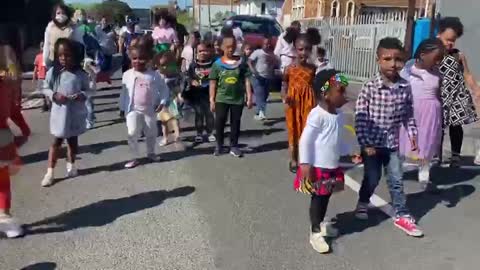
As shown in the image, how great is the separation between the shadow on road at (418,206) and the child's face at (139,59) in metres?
3.01

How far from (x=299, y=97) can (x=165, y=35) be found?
5158mm

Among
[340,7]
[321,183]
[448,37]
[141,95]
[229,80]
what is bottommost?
[321,183]

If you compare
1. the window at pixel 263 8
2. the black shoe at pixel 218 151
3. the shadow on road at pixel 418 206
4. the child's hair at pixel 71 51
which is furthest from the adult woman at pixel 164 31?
the window at pixel 263 8

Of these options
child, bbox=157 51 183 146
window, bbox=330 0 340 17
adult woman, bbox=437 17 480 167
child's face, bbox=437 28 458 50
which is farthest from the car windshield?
window, bbox=330 0 340 17

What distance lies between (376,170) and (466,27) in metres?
9.54

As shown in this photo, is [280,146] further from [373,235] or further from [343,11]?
[343,11]

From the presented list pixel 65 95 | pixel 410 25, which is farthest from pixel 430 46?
pixel 410 25

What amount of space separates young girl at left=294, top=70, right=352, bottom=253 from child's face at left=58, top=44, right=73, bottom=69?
2.82 m

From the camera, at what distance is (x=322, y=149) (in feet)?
16.3

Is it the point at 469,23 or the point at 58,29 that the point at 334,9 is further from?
the point at 58,29

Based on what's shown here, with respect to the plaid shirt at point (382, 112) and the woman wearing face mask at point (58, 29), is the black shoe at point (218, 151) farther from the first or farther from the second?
the plaid shirt at point (382, 112)

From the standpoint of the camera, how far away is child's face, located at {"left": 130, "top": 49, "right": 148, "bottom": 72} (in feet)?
24.2

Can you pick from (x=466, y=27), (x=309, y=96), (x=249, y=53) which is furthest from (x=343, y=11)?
(x=309, y=96)

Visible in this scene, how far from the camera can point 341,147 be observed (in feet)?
16.8
